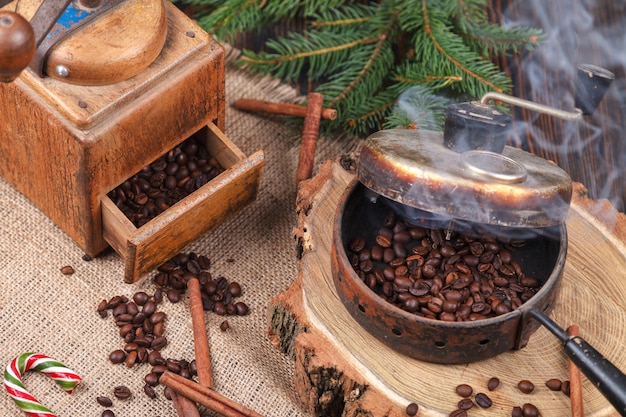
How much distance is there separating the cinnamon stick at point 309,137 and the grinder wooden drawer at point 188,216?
0.16 metres

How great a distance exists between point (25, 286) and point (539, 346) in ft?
4.60

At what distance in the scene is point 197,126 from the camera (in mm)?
2586

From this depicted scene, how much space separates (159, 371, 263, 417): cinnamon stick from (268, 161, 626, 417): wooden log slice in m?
0.18

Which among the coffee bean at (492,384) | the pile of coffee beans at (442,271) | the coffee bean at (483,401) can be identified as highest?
the pile of coffee beans at (442,271)

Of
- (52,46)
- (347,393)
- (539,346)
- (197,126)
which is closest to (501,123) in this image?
(539,346)

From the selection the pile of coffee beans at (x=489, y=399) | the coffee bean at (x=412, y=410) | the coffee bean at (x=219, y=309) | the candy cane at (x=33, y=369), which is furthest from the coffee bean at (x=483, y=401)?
the candy cane at (x=33, y=369)

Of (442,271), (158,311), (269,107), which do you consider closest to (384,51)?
(269,107)

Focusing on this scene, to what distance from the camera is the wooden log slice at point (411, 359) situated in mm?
2172

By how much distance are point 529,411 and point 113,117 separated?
123 centimetres

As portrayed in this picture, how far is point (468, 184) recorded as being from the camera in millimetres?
1968

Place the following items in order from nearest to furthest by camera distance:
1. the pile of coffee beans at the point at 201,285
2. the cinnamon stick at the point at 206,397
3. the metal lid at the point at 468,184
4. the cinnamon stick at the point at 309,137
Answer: the metal lid at the point at 468,184, the cinnamon stick at the point at 206,397, the pile of coffee beans at the point at 201,285, the cinnamon stick at the point at 309,137

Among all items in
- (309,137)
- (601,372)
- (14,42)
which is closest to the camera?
(14,42)

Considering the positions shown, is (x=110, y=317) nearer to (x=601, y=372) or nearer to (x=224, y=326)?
(x=224, y=326)

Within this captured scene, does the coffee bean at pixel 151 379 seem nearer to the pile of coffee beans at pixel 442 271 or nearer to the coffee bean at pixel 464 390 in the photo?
the pile of coffee beans at pixel 442 271
